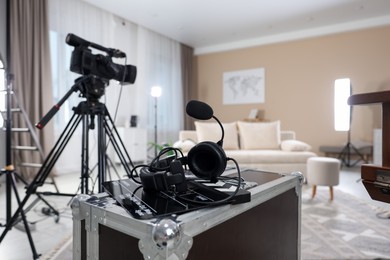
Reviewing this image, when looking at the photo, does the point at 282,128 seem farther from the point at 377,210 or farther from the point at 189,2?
the point at 377,210

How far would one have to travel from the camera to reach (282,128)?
5.49 m

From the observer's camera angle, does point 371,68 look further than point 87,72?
Yes

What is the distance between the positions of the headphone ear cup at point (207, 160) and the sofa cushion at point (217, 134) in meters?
2.61

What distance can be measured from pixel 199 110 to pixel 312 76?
4993 millimetres

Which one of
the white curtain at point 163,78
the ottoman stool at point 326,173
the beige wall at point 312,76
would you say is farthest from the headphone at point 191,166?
the beige wall at point 312,76

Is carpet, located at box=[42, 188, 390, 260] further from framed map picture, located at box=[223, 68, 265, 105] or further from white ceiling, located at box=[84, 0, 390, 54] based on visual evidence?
framed map picture, located at box=[223, 68, 265, 105]

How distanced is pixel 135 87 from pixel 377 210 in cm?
402

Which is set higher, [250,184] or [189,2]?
[189,2]

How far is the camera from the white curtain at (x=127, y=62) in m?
3.66

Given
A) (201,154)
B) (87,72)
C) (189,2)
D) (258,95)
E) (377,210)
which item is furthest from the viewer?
(258,95)

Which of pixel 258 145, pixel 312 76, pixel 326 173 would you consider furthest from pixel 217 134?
pixel 312 76

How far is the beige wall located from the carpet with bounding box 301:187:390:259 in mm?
2837

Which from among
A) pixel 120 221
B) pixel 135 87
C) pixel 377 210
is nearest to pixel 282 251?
pixel 120 221

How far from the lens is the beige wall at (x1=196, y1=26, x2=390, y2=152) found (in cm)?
454
